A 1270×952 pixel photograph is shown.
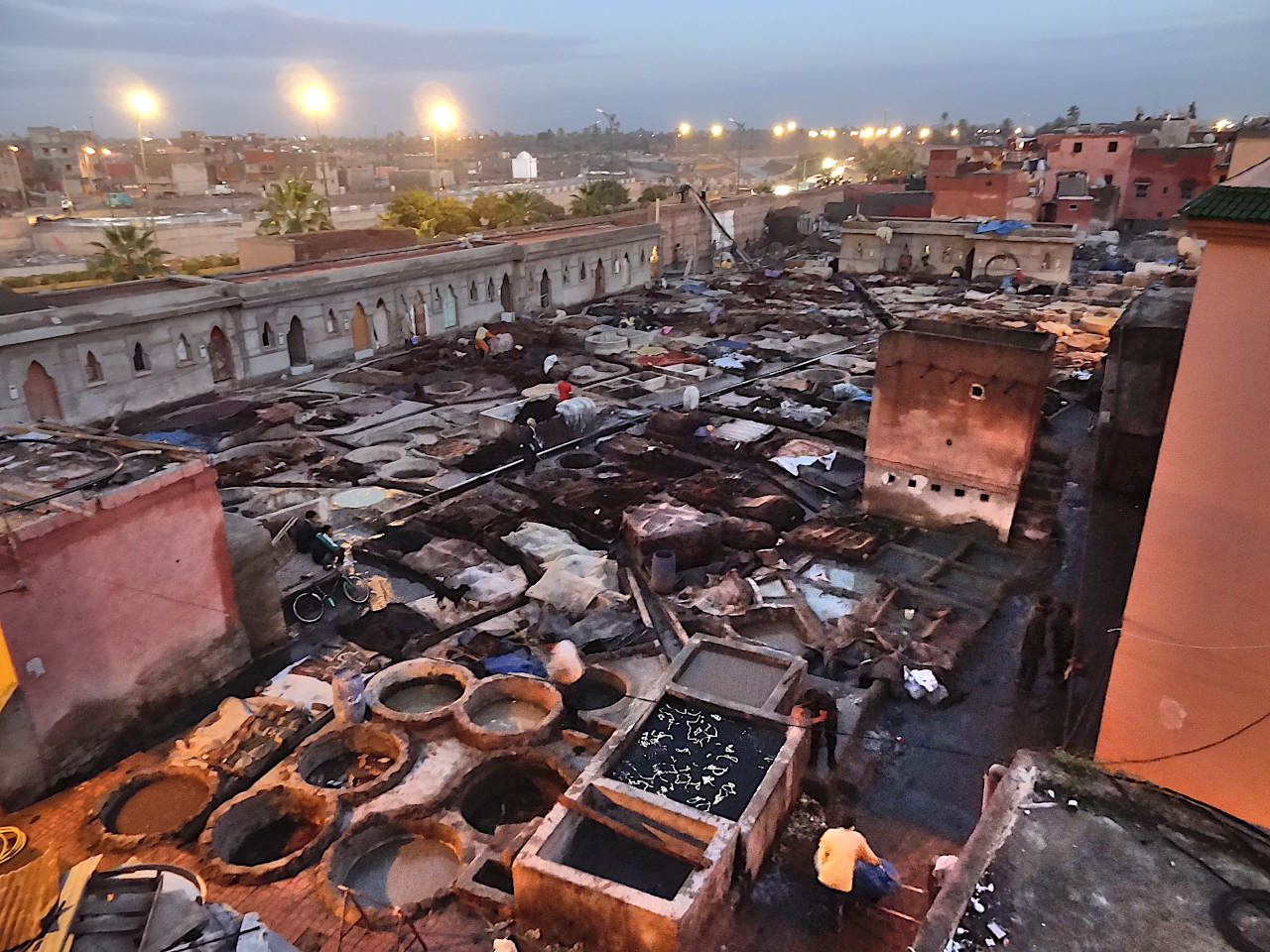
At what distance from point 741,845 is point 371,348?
93.2ft

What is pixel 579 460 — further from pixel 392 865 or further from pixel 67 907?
pixel 67 907

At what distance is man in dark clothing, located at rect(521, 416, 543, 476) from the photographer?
22219 millimetres

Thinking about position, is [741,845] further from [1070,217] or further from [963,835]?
[1070,217]

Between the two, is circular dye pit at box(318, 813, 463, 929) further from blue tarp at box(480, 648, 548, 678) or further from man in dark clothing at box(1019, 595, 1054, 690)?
man in dark clothing at box(1019, 595, 1054, 690)

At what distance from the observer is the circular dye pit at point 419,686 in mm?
12555

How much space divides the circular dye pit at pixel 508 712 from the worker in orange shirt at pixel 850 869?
426cm

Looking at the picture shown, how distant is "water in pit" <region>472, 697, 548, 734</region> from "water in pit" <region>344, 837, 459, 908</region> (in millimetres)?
1915

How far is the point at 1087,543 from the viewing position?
58.4 ft

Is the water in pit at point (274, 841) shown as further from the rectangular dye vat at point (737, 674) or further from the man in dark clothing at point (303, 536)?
the man in dark clothing at point (303, 536)

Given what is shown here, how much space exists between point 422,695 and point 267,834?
2832 mm

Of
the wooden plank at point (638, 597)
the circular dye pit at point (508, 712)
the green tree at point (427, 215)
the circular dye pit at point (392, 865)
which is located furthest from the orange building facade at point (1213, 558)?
the green tree at point (427, 215)

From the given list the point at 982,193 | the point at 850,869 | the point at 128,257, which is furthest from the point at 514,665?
the point at 982,193

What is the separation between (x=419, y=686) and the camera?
43.1 feet

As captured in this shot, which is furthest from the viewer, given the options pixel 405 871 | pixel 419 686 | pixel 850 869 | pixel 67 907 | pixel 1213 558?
pixel 419 686
